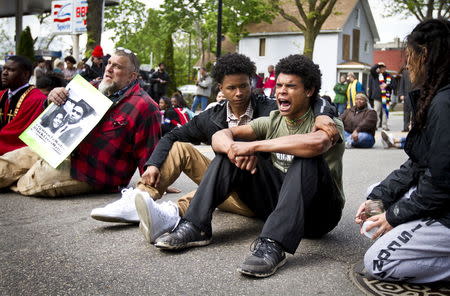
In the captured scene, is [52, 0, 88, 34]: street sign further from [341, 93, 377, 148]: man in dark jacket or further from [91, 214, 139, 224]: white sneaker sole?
[91, 214, 139, 224]: white sneaker sole

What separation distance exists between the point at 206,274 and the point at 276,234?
0.48 metres

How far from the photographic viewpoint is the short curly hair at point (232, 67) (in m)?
4.35

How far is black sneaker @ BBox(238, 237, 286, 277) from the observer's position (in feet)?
10.4

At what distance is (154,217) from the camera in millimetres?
3598

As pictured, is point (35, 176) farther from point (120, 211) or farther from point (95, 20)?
point (95, 20)

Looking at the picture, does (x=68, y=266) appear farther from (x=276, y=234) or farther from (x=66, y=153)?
(x=66, y=153)

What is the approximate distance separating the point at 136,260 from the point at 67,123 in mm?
2320

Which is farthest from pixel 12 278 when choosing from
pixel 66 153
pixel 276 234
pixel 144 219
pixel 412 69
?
pixel 412 69

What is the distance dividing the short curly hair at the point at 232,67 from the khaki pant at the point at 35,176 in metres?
1.99

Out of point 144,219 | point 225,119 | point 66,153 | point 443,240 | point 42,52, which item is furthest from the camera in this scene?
point 42,52

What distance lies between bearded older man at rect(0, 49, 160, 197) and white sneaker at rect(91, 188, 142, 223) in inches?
38.5

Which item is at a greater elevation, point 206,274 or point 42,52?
point 42,52

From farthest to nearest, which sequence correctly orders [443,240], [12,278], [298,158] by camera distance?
1. [298,158]
2. [12,278]
3. [443,240]

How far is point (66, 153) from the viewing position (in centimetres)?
522
